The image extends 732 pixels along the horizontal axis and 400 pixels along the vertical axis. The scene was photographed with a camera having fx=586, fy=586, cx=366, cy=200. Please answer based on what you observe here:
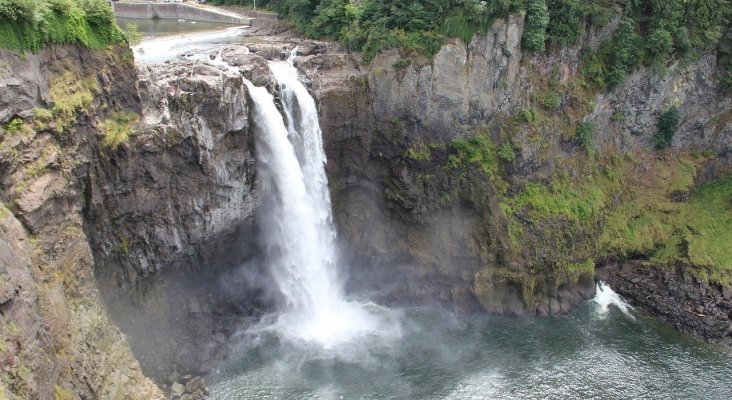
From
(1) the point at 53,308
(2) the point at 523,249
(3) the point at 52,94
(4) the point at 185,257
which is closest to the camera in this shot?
(1) the point at 53,308

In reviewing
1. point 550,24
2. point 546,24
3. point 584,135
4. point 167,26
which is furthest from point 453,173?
point 167,26

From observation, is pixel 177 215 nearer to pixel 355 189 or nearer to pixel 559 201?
pixel 355 189

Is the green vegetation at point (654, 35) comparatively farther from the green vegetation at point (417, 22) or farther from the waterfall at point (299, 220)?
the waterfall at point (299, 220)

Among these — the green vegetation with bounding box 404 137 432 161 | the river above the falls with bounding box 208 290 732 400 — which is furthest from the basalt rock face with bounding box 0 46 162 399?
the green vegetation with bounding box 404 137 432 161

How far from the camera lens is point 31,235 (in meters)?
17.6

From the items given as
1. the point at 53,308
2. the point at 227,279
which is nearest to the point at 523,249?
the point at 227,279

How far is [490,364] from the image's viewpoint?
2625 cm

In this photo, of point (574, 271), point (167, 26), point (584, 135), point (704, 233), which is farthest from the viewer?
point (167, 26)

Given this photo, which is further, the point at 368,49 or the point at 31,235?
the point at 368,49

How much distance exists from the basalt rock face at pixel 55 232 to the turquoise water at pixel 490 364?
5701mm

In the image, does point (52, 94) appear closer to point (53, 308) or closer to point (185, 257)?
point (53, 308)

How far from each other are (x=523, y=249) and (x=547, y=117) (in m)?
A: 7.76

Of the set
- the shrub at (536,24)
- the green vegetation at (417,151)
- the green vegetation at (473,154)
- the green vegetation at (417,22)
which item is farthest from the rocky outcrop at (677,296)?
the green vegetation at (417,22)

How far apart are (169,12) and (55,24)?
27.8 m
